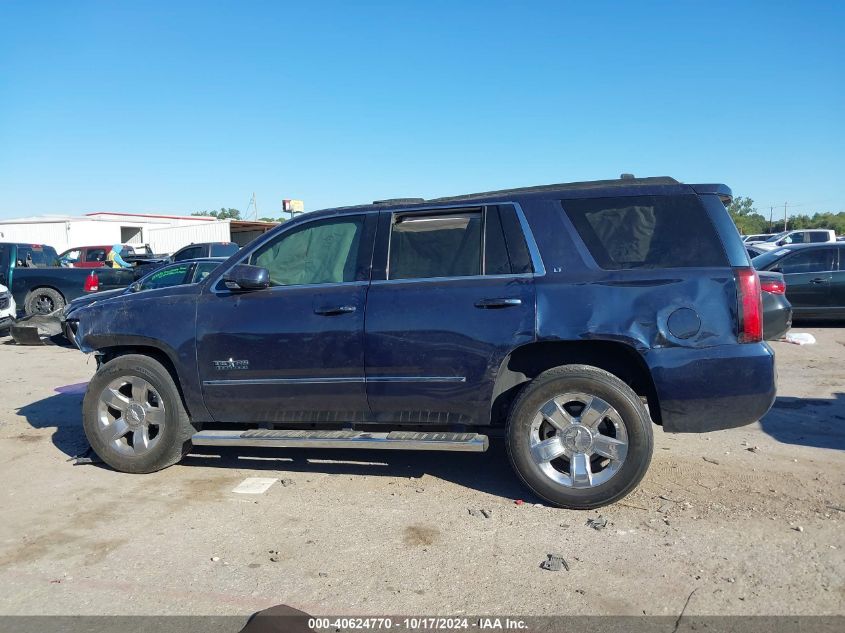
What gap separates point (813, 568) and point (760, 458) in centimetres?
189

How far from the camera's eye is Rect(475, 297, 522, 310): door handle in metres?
4.50

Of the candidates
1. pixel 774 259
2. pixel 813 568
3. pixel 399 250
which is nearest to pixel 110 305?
pixel 399 250

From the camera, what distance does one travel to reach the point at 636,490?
15.7 ft

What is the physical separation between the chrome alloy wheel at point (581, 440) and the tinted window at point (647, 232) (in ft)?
3.03

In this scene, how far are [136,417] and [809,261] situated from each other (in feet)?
38.7

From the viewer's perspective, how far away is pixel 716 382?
4.28 m

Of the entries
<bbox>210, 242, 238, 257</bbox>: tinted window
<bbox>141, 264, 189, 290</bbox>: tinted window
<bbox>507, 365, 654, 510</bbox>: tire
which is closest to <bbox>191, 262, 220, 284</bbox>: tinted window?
<bbox>141, 264, 189, 290</bbox>: tinted window

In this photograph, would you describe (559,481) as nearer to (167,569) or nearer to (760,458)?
(760,458)

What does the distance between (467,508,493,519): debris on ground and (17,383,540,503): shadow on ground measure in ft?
0.99

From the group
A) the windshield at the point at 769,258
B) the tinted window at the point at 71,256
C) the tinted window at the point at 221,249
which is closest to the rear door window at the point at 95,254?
the tinted window at the point at 71,256

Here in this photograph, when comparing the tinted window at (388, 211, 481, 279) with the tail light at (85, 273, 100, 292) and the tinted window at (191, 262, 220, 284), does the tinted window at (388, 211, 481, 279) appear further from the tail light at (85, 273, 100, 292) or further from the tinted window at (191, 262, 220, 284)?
the tail light at (85, 273, 100, 292)

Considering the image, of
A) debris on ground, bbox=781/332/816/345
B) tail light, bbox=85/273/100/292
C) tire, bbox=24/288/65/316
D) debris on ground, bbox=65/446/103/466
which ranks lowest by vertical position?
debris on ground, bbox=65/446/103/466

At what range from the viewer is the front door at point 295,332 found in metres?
4.81

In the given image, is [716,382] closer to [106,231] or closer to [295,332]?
[295,332]
